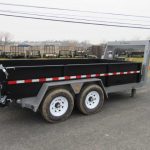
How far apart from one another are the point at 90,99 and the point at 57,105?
3.24ft

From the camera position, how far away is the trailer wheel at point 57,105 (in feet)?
15.9

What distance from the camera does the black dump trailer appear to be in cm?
459

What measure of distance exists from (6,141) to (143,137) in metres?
2.43

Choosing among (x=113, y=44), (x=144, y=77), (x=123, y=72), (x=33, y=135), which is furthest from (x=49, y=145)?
(x=113, y=44)

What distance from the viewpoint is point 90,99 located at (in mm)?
5699

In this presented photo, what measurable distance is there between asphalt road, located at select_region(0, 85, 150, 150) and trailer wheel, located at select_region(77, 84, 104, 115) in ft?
0.55

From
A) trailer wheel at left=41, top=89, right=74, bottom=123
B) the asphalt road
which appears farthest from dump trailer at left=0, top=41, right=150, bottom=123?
the asphalt road

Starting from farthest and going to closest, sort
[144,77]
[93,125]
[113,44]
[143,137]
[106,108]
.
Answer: [113,44], [144,77], [106,108], [93,125], [143,137]

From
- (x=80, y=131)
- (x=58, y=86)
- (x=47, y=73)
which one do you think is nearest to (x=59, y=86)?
(x=58, y=86)

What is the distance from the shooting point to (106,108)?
6176 mm

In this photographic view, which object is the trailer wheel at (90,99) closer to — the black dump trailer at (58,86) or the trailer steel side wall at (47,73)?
the black dump trailer at (58,86)

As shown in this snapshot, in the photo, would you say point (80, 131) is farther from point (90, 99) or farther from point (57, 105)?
point (90, 99)

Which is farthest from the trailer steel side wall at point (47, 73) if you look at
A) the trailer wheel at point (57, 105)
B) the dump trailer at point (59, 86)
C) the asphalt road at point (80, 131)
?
the asphalt road at point (80, 131)

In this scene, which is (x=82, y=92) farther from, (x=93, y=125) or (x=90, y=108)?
(x=93, y=125)
